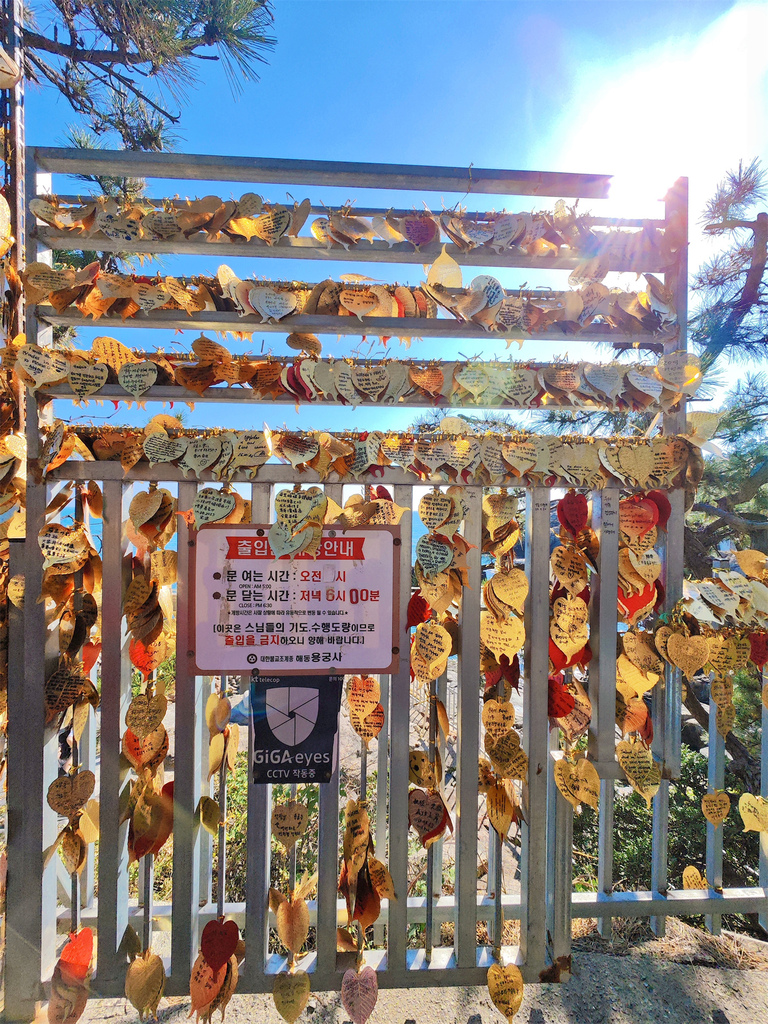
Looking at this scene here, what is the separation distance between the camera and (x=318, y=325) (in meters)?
1.34

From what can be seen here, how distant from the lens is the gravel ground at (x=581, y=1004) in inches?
50.8

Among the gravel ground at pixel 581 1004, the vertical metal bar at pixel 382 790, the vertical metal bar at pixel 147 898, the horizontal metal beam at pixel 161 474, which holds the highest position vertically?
the horizontal metal beam at pixel 161 474

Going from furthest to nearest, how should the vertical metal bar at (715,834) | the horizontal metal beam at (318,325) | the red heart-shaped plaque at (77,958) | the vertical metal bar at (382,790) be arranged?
the vertical metal bar at (715,834), the vertical metal bar at (382,790), the horizontal metal beam at (318,325), the red heart-shaped plaque at (77,958)

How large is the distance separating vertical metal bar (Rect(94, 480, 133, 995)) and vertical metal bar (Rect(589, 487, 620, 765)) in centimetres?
138

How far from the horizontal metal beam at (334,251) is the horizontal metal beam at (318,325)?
0.18 meters

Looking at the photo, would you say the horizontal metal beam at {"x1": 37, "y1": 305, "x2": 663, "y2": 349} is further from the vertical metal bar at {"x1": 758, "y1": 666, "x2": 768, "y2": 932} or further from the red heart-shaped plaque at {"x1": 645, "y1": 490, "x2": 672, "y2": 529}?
the vertical metal bar at {"x1": 758, "y1": 666, "x2": 768, "y2": 932}

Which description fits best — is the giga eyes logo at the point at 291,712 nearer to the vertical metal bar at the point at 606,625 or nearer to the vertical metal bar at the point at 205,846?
the vertical metal bar at the point at 205,846

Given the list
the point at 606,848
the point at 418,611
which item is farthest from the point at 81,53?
the point at 606,848

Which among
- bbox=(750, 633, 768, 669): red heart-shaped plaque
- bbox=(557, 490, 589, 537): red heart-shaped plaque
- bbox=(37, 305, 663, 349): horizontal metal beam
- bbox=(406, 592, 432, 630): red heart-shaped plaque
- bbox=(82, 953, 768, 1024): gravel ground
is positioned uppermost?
bbox=(37, 305, 663, 349): horizontal metal beam

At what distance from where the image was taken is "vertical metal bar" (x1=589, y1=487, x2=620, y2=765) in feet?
4.34

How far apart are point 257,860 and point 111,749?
1.69 feet

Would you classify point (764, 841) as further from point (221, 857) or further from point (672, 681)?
point (221, 857)

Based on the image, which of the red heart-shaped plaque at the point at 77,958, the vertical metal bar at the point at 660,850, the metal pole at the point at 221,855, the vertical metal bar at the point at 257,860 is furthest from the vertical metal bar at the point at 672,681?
the red heart-shaped plaque at the point at 77,958

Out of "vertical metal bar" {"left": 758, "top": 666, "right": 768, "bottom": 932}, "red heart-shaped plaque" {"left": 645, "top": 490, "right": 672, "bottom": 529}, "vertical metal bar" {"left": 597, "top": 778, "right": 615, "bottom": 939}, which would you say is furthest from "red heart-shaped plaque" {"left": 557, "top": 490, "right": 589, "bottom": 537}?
"vertical metal bar" {"left": 758, "top": 666, "right": 768, "bottom": 932}
